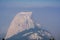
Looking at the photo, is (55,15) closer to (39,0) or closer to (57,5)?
(57,5)

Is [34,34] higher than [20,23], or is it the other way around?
[20,23]

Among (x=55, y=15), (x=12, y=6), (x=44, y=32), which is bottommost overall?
(x=44, y=32)

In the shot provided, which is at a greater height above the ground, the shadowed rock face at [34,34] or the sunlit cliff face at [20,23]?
the sunlit cliff face at [20,23]

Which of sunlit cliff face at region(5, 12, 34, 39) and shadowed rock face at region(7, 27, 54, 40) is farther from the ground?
sunlit cliff face at region(5, 12, 34, 39)

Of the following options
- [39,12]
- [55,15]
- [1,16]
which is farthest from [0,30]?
[55,15]
